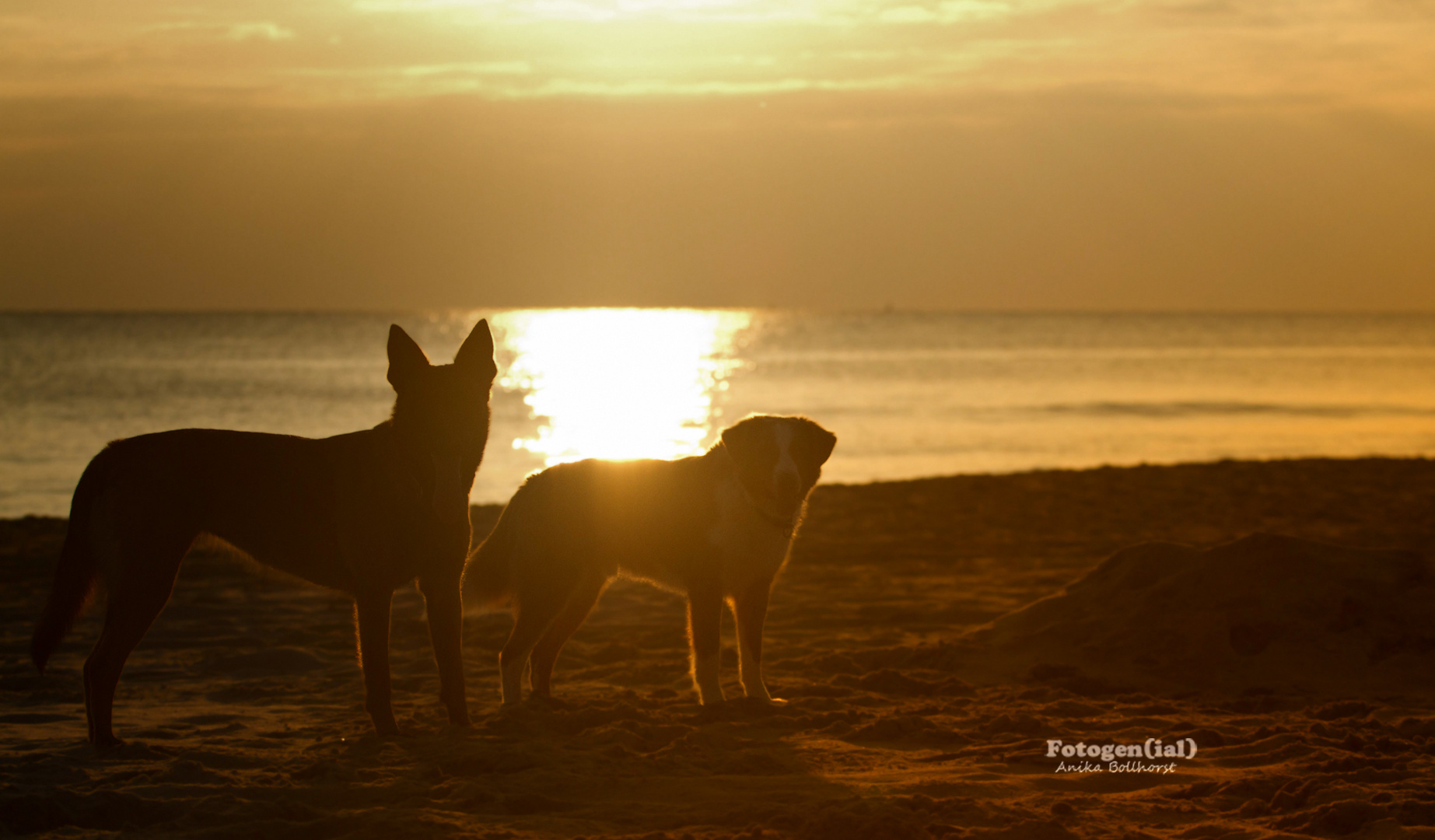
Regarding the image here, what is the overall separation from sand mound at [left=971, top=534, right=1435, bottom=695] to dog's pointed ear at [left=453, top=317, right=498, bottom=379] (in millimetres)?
3895

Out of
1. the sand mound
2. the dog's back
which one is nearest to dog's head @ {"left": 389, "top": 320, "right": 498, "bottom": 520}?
the dog's back

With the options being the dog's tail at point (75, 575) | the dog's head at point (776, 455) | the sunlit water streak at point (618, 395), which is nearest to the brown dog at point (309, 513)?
the dog's tail at point (75, 575)

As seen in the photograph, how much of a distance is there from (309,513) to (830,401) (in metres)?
33.6

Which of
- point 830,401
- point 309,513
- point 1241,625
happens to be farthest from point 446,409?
point 830,401

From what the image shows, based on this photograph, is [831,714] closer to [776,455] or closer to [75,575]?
[776,455]

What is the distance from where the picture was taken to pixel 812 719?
6.22 m

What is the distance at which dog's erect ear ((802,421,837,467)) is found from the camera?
21.6 feet

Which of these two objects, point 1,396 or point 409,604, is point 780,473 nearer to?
point 409,604

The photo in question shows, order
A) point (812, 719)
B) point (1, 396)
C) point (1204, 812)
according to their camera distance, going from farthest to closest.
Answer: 1. point (1, 396)
2. point (812, 719)
3. point (1204, 812)

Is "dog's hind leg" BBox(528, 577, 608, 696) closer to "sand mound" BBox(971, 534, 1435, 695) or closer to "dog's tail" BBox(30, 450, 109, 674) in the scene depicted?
"dog's tail" BBox(30, 450, 109, 674)

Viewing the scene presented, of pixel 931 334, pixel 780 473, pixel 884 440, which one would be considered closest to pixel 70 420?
pixel 884 440

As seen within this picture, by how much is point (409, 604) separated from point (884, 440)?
18.5m

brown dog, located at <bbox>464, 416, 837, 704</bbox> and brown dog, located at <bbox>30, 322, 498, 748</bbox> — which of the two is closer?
brown dog, located at <bbox>30, 322, 498, 748</bbox>

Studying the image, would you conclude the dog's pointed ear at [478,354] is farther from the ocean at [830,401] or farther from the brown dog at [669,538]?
the ocean at [830,401]
